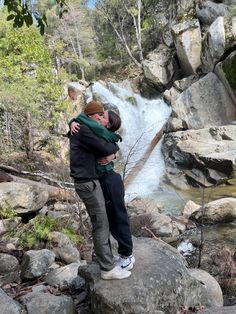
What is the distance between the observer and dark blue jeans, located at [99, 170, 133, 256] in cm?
378

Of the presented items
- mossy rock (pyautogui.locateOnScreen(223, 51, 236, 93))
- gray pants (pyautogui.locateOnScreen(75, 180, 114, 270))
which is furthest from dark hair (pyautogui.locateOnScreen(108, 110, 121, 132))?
mossy rock (pyautogui.locateOnScreen(223, 51, 236, 93))

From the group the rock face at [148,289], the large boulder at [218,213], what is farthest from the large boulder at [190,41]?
the rock face at [148,289]

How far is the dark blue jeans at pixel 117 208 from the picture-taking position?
12.4 feet

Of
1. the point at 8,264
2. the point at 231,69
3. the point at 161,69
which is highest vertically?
the point at 161,69

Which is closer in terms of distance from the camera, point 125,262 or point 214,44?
point 125,262

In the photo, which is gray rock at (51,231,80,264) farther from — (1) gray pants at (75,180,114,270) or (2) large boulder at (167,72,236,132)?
(2) large boulder at (167,72,236,132)

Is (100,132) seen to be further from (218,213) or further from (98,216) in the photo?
(218,213)

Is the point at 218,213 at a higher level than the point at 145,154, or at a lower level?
lower

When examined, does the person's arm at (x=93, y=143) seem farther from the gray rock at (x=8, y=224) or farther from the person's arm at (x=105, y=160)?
the gray rock at (x=8, y=224)

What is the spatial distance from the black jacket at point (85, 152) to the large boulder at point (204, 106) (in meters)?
15.2

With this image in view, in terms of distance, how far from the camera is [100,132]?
3625mm

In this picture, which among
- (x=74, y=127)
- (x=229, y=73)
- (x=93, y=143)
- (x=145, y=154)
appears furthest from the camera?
(x=145, y=154)

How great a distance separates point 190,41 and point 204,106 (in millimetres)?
4759

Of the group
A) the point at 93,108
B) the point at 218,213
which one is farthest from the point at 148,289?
the point at 218,213
